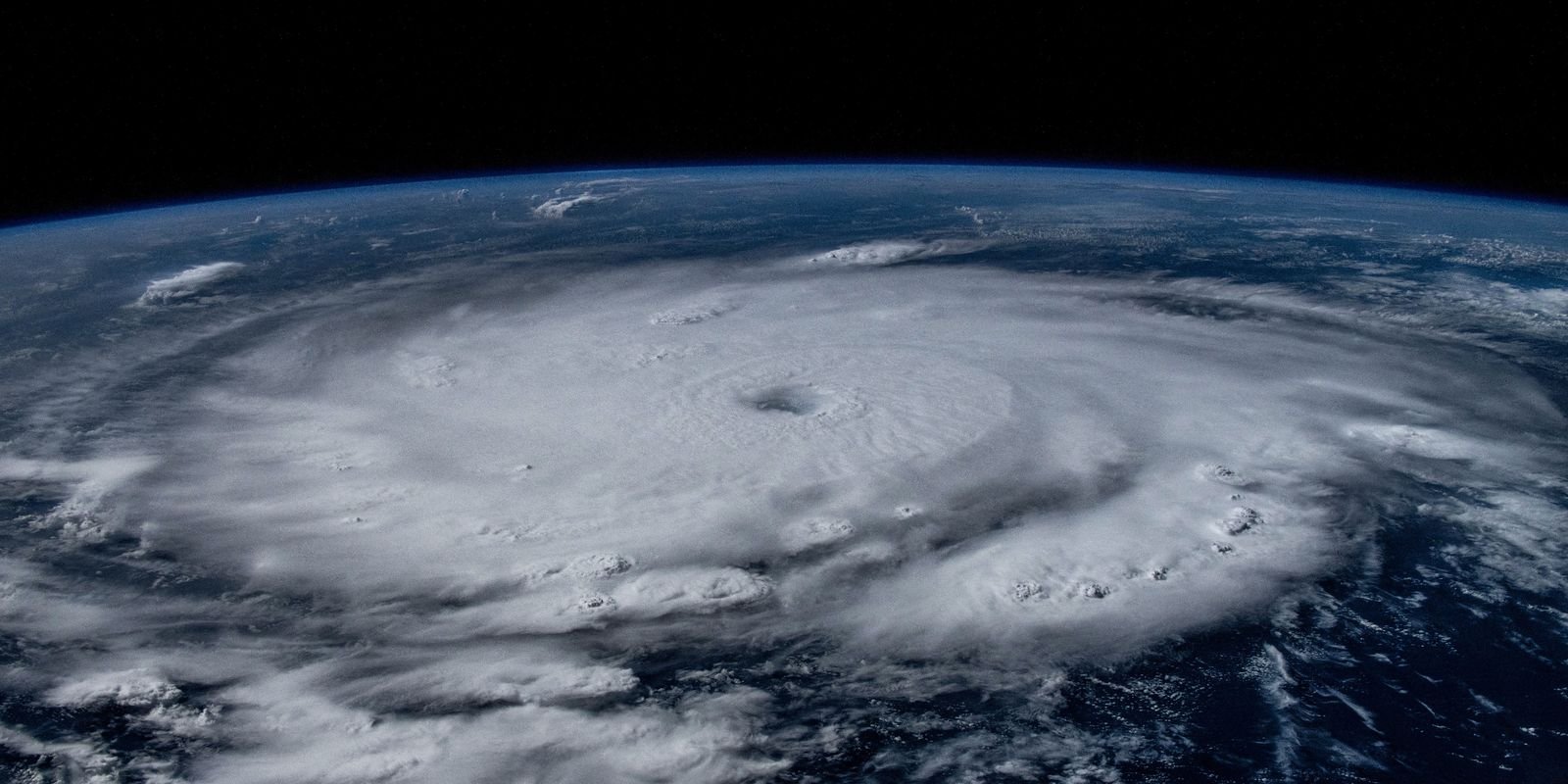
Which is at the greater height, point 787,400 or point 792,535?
point 787,400

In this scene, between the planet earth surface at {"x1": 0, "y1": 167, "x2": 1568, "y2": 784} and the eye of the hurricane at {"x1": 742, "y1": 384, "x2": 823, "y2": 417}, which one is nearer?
the planet earth surface at {"x1": 0, "y1": 167, "x2": 1568, "y2": 784}

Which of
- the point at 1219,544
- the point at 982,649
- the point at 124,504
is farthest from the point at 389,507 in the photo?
the point at 1219,544

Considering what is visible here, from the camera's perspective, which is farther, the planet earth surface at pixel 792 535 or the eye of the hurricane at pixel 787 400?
the eye of the hurricane at pixel 787 400

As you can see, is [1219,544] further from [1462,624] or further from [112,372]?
[112,372]

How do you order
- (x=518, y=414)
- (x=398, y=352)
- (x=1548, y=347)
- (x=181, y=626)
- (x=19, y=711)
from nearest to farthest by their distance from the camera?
(x=19, y=711), (x=181, y=626), (x=518, y=414), (x=1548, y=347), (x=398, y=352)
